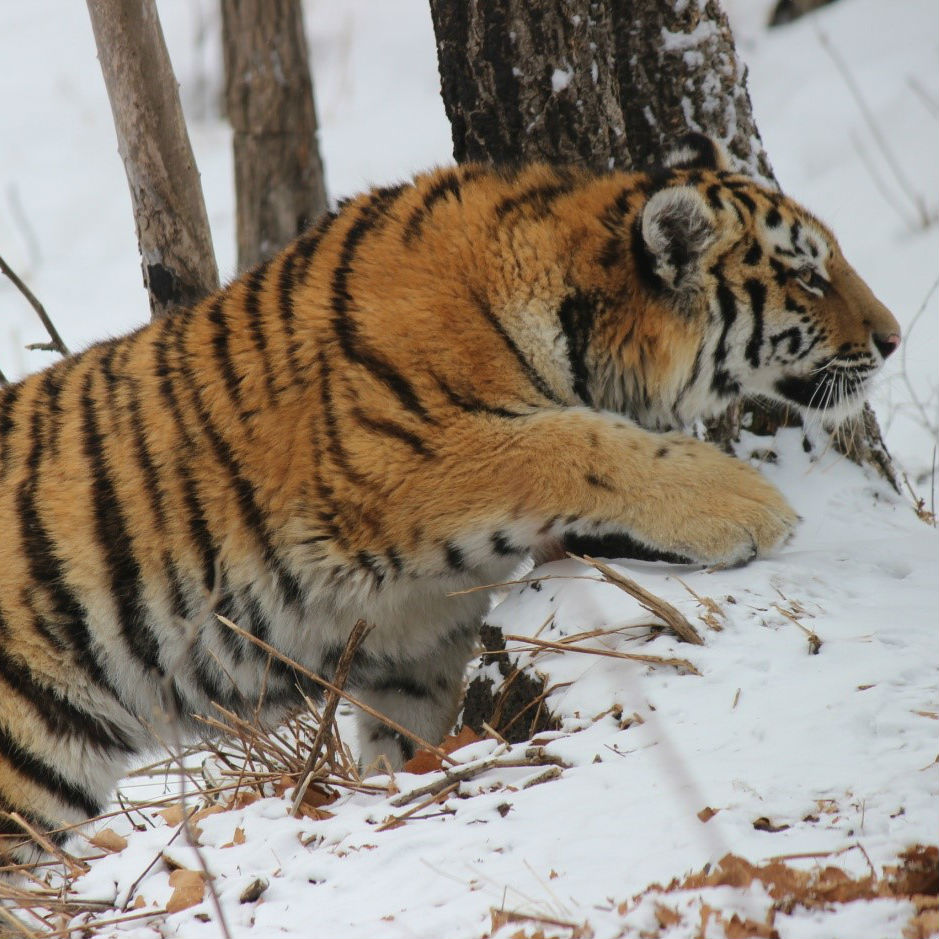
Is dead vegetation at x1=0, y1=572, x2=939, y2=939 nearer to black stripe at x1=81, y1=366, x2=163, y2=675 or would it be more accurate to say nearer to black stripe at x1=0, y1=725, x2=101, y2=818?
black stripe at x1=0, y1=725, x2=101, y2=818

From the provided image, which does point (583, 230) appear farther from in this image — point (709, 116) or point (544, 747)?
point (544, 747)

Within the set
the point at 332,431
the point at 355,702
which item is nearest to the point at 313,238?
the point at 332,431

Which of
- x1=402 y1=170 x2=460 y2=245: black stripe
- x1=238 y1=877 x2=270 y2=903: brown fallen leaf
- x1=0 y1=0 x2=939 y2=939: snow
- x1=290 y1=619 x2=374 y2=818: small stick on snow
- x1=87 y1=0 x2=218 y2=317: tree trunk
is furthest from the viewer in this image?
x1=87 y1=0 x2=218 y2=317: tree trunk

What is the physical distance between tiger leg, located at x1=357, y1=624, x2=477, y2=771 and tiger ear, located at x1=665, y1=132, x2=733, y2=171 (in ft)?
4.31

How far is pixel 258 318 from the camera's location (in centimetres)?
295

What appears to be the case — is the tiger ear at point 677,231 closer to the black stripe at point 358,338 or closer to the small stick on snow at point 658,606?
the black stripe at point 358,338

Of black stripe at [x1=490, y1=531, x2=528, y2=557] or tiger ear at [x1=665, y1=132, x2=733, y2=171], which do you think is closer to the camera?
black stripe at [x1=490, y1=531, x2=528, y2=557]

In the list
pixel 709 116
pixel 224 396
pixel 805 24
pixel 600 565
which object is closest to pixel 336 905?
pixel 600 565

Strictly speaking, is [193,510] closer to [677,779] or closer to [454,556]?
[454,556]

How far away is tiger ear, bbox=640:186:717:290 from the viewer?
2.74m

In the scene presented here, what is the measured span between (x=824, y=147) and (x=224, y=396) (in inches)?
259

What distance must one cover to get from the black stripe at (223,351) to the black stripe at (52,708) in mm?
751

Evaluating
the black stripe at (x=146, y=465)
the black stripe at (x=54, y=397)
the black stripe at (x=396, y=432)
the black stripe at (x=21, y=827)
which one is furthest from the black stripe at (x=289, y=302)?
the black stripe at (x=21, y=827)

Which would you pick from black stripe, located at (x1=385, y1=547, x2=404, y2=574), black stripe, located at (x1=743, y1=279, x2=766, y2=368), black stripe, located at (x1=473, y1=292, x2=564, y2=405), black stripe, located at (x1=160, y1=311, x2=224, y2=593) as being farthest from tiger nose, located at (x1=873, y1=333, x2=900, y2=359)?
black stripe, located at (x1=160, y1=311, x2=224, y2=593)
